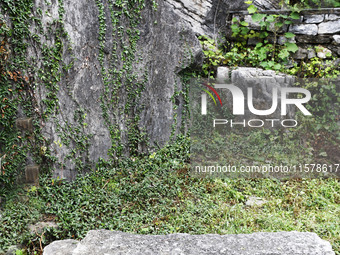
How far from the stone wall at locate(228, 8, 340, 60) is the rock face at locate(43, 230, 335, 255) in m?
3.77

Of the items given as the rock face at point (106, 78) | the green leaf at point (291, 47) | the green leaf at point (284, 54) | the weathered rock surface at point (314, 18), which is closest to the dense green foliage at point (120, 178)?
the rock face at point (106, 78)

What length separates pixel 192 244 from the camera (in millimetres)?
2719

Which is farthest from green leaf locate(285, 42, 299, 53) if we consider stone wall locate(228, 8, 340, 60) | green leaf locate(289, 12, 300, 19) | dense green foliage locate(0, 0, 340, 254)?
dense green foliage locate(0, 0, 340, 254)

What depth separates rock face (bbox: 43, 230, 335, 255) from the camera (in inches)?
103

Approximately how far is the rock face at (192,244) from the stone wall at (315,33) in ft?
12.4

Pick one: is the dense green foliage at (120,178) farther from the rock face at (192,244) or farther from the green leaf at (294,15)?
the green leaf at (294,15)

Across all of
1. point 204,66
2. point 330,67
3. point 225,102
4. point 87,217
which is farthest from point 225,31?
point 87,217

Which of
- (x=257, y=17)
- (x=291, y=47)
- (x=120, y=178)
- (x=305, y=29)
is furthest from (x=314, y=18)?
(x=120, y=178)

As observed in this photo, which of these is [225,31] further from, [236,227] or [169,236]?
[169,236]

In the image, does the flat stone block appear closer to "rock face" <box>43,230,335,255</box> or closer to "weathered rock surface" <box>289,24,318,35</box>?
"weathered rock surface" <box>289,24,318,35</box>

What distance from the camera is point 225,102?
5223 millimetres

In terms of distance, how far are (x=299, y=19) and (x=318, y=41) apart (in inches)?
20.1

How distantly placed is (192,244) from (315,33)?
4491 millimetres

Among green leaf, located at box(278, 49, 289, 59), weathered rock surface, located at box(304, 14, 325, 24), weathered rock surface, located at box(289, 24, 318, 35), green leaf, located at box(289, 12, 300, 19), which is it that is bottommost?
green leaf, located at box(278, 49, 289, 59)
